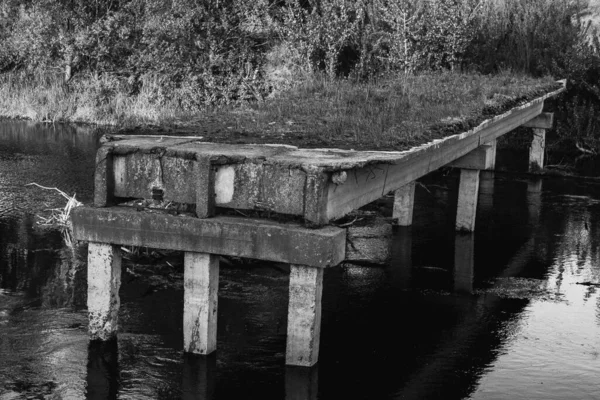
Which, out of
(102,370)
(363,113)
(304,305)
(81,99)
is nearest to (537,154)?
(363,113)

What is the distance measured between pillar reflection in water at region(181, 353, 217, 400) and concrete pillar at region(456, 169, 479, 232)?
7857 mm

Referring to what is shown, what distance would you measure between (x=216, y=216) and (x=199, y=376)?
1542 mm

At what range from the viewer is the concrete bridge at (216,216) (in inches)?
353

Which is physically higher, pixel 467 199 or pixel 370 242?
pixel 467 199

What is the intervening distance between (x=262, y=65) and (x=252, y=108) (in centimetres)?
1671

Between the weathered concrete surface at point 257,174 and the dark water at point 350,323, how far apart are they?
1.63 metres

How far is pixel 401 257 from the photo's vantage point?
15.1 meters

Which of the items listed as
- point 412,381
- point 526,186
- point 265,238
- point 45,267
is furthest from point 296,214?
point 526,186

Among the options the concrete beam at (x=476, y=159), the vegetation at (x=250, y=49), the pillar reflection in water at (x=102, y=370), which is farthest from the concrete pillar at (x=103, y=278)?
the vegetation at (x=250, y=49)

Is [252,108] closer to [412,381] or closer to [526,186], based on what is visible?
[412,381]

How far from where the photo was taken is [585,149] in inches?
1016

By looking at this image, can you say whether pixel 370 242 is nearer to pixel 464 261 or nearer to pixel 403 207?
pixel 403 207

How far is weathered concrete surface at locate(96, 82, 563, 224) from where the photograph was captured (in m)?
9.01

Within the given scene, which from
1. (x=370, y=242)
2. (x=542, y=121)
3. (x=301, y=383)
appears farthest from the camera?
(x=542, y=121)
